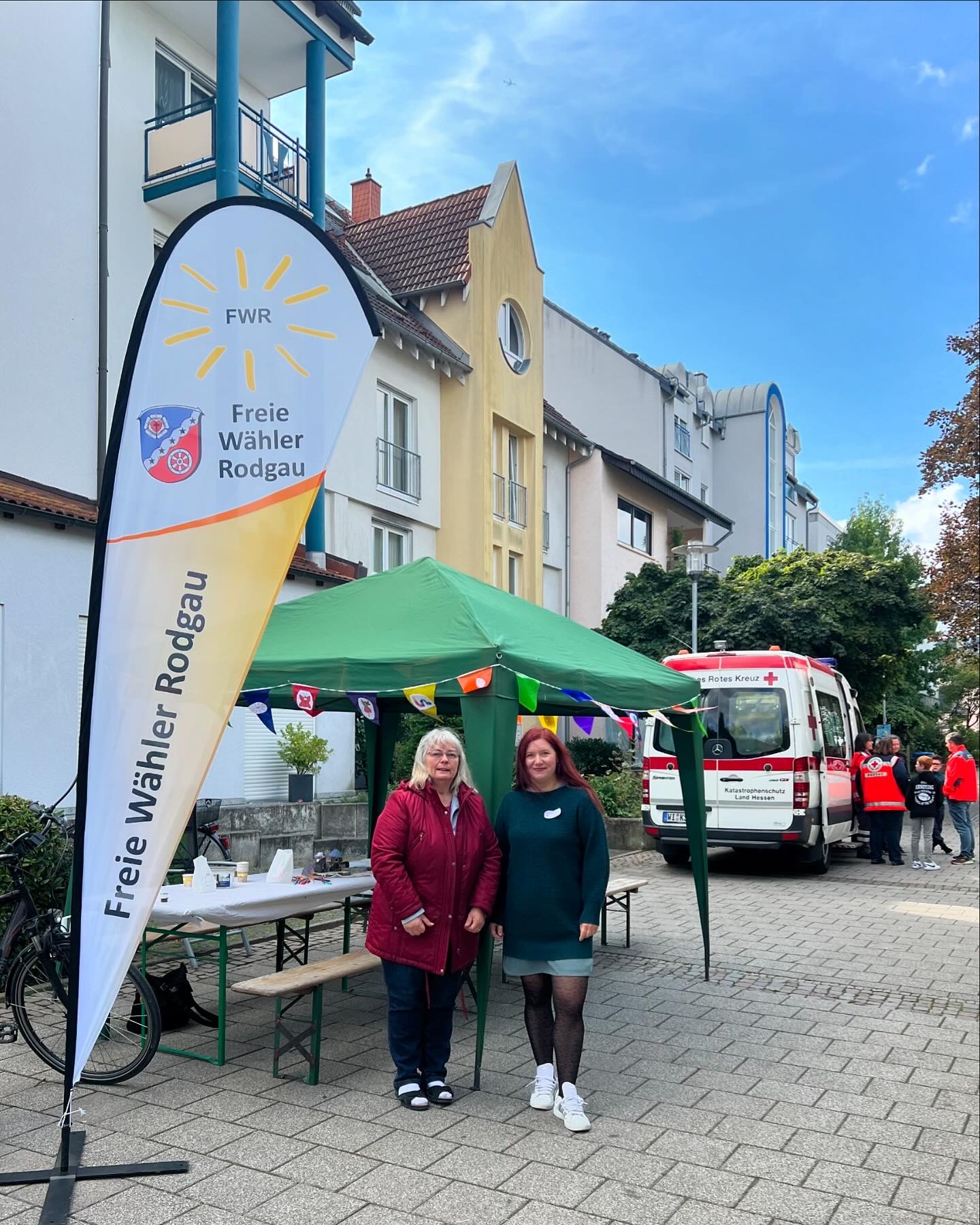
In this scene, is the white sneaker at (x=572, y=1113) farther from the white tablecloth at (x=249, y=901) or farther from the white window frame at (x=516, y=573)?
the white window frame at (x=516, y=573)

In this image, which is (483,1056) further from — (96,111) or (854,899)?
(96,111)

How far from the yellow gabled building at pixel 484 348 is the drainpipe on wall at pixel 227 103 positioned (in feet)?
26.2

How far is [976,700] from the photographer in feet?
110

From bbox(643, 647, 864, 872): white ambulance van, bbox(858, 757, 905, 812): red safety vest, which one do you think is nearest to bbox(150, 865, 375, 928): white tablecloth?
bbox(643, 647, 864, 872): white ambulance van

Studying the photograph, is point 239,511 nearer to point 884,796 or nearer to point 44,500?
point 44,500

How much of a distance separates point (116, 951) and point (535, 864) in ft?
6.38

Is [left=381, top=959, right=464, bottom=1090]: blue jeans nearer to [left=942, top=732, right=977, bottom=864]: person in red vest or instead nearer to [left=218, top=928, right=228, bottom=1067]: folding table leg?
[left=218, top=928, right=228, bottom=1067]: folding table leg

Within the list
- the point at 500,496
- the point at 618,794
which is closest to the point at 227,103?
the point at 500,496

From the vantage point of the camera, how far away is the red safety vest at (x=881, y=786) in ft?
50.0

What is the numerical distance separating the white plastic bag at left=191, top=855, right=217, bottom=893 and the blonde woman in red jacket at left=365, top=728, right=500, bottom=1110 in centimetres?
150

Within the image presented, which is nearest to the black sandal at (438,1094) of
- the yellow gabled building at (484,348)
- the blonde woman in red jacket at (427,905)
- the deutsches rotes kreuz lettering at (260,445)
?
the blonde woman in red jacket at (427,905)

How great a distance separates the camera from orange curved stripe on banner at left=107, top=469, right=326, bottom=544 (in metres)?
4.45

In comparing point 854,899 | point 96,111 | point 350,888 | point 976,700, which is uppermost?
point 96,111

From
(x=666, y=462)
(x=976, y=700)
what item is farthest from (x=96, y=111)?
(x=976, y=700)
